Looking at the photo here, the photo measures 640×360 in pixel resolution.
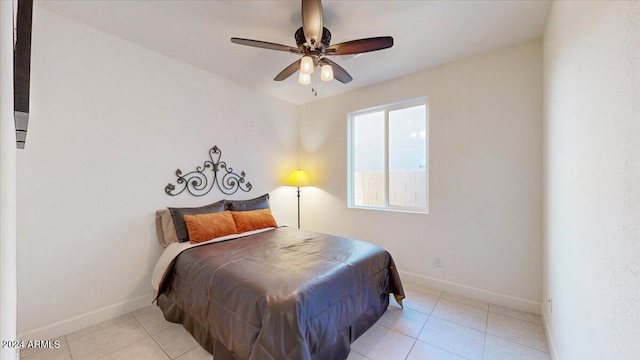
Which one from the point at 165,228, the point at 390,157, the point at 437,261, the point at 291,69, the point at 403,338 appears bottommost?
the point at 403,338

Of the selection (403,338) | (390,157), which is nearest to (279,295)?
(403,338)

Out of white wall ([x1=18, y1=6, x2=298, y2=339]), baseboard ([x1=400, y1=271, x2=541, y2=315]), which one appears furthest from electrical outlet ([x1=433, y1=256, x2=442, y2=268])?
white wall ([x1=18, y1=6, x2=298, y2=339])

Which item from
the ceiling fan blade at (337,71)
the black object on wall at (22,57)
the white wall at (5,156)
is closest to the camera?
the white wall at (5,156)

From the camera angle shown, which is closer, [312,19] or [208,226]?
[312,19]

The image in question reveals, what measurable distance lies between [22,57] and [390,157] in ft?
10.9

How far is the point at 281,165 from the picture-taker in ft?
13.5

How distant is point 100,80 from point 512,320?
4423mm

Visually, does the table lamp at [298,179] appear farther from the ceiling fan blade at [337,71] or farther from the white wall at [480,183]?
the ceiling fan blade at [337,71]

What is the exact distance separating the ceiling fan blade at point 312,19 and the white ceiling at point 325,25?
1.09ft

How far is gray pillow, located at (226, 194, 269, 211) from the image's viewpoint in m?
3.13

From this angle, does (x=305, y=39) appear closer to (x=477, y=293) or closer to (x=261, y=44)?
(x=261, y=44)

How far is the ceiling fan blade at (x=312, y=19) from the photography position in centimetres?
159

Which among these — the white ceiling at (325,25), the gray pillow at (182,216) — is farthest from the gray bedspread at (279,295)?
the white ceiling at (325,25)

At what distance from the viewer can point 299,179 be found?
13.1 ft
